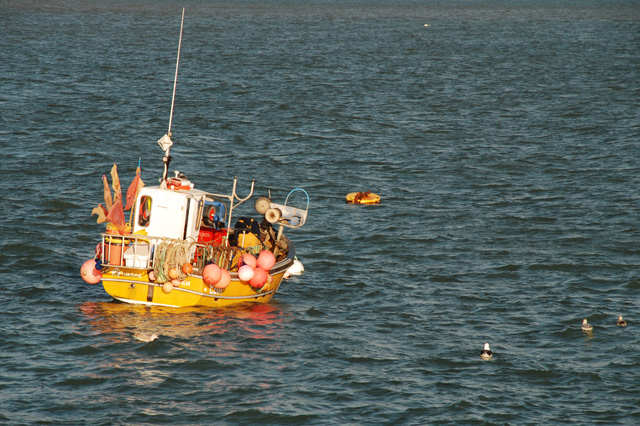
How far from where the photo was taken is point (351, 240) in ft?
96.4

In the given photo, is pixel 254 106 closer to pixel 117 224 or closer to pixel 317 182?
pixel 317 182

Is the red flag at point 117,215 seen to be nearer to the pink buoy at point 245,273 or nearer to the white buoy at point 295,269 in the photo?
the pink buoy at point 245,273

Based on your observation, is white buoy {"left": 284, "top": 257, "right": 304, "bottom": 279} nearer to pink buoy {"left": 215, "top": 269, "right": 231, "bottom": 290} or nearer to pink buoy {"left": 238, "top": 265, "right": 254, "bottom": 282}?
pink buoy {"left": 238, "top": 265, "right": 254, "bottom": 282}

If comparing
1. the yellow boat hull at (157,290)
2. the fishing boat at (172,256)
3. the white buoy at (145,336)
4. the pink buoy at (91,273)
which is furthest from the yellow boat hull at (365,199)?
the white buoy at (145,336)

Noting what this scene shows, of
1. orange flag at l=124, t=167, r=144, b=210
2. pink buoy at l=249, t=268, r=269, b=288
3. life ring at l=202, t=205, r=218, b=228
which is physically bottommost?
pink buoy at l=249, t=268, r=269, b=288

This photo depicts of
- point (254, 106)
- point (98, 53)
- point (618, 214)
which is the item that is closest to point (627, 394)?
point (618, 214)

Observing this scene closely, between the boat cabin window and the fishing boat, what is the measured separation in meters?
0.03

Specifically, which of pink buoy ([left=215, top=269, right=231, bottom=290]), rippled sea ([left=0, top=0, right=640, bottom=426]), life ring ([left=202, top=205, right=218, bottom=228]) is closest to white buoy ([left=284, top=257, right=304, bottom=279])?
rippled sea ([left=0, top=0, right=640, bottom=426])

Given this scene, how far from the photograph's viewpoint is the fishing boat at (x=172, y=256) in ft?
67.4

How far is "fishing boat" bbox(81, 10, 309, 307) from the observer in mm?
20531

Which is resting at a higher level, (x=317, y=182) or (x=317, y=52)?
(x=317, y=52)

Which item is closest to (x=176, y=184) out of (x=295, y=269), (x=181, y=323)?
(x=181, y=323)

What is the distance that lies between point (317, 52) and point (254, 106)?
29.9m

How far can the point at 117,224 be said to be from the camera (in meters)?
21.2
